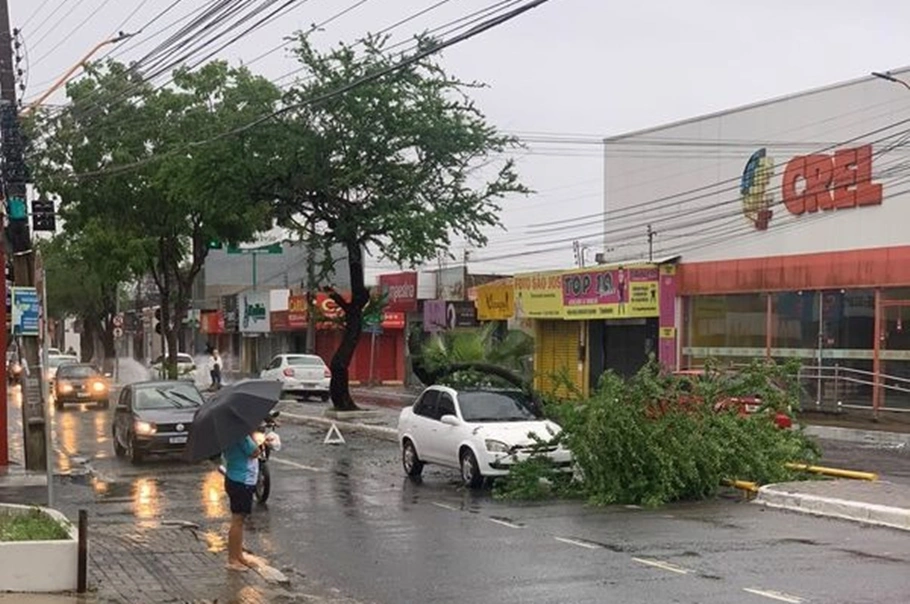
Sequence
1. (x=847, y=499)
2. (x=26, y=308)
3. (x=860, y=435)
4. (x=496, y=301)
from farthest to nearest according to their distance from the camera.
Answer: (x=496, y=301), (x=860, y=435), (x=26, y=308), (x=847, y=499)

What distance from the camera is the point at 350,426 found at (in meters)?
31.0

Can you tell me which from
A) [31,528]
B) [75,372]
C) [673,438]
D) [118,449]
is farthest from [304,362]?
[31,528]

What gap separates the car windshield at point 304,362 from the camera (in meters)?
43.7

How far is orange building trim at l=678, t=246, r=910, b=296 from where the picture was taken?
29.8 meters

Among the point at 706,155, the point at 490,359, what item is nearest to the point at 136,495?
the point at 490,359

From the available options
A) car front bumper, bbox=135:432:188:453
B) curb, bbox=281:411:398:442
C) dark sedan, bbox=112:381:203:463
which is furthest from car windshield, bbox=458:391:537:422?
curb, bbox=281:411:398:442

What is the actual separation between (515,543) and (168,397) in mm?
13207

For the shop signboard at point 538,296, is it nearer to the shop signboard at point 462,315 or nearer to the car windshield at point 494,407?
the shop signboard at point 462,315

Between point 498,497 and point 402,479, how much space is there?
330 centimetres

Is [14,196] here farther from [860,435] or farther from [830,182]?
[830,182]

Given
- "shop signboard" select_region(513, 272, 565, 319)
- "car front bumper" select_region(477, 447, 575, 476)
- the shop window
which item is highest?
"shop signboard" select_region(513, 272, 565, 319)

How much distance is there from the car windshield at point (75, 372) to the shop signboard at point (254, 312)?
A: 20.6 metres

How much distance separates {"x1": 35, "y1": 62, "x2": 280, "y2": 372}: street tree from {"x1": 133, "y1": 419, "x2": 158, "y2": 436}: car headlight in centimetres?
1030

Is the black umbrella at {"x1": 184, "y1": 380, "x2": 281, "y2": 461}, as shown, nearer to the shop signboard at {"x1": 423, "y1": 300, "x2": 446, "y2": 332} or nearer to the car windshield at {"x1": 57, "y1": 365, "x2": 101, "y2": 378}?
the car windshield at {"x1": 57, "y1": 365, "x2": 101, "y2": 378}
